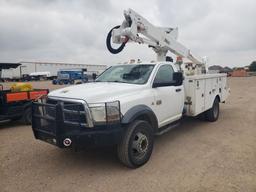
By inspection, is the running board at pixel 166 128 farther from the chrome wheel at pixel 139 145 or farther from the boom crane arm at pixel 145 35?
the boom crane arm at pixel 145 35

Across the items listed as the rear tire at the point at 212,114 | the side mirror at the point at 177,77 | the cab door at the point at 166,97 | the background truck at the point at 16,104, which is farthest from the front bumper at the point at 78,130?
the rear tire at the point at 212,114

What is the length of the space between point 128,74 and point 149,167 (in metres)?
2.05

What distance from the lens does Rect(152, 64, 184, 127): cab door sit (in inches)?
190

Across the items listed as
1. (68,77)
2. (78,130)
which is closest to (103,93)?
(78,130)

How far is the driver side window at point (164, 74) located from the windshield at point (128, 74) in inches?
8.1

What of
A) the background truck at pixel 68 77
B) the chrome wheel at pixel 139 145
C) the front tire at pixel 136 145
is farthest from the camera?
the background truck at pixel 68 77

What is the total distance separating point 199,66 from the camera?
9.27 metres

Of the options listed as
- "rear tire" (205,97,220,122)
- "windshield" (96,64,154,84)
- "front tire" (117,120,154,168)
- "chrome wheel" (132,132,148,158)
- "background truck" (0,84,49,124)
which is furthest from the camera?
"rear tire" (205,97,220,122)

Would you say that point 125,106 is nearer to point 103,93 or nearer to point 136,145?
point 103,93

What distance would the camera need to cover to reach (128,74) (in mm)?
5180

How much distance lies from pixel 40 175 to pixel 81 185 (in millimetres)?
849

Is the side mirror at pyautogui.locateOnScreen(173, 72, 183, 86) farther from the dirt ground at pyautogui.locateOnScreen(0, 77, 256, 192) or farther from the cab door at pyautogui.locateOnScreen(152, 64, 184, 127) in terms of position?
the dirt ground at pyautogui.locateOnScreen(0, 77, 256, 192)

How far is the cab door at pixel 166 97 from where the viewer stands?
4.82m

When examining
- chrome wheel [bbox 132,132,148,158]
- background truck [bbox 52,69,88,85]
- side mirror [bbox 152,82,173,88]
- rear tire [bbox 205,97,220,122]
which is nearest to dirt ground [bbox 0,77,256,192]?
chrome wheel [bbox 132,132,148,158]
